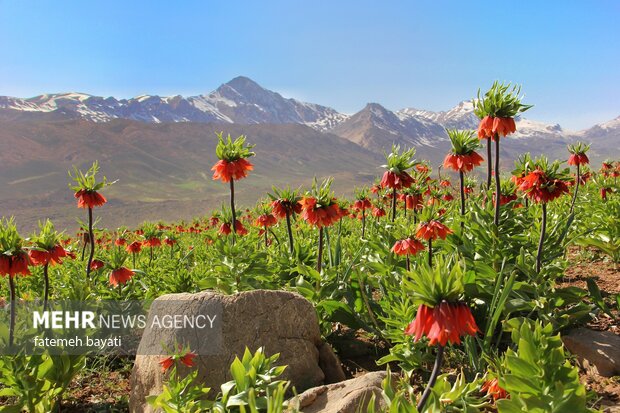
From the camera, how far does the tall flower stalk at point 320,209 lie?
4.93 metres

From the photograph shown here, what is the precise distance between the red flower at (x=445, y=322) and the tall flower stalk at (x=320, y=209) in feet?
8.84

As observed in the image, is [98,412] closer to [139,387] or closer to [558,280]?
[139,387]

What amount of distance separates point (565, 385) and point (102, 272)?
6.35 metres

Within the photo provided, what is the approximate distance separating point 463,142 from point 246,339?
3.34 m

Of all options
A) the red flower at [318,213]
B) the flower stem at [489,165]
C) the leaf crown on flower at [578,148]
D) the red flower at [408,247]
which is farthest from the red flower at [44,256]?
the leaf crown on flower at [578,148]

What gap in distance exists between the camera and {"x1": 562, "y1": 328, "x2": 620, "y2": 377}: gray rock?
3635mm

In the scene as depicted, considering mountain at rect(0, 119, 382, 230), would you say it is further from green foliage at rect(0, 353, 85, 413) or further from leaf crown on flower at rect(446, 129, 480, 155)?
green foliage at rect(0, 353, 85, 413)

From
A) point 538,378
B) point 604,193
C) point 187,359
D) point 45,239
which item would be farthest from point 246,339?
point 604,193

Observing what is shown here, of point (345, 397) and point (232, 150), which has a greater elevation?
point (232, 150)

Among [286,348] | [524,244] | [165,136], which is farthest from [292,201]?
[165,136]

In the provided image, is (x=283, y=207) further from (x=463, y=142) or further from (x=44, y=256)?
(x=44, y=256)

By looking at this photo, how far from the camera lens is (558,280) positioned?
6.02 m

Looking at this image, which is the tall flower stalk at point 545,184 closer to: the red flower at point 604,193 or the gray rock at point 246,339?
the gray rock at point 246,339

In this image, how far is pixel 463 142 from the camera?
17.7 ft
